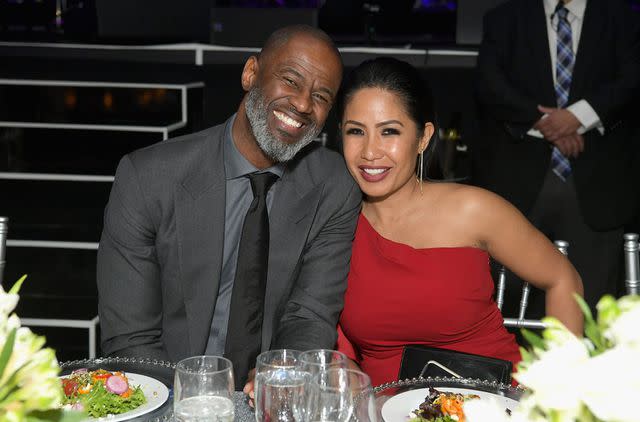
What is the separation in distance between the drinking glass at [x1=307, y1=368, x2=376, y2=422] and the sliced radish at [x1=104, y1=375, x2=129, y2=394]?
1.30ft

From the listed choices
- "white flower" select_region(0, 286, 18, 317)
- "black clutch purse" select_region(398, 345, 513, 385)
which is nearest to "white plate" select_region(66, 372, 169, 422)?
"white flower" select_region(0, 286, 18, 317)

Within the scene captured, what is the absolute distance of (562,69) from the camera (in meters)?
3.52

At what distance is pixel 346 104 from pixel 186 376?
1210 millimetres

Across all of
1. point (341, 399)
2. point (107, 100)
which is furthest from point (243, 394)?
point (107, 100)

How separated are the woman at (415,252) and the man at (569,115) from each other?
1.37 m

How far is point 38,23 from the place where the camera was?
605 cm

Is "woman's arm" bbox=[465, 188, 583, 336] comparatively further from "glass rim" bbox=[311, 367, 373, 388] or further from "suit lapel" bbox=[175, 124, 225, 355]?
"glass rim" bbox=[311, 367, 373, 388]

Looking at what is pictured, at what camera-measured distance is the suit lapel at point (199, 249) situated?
78.3 inches

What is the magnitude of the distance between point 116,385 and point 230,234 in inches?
Result: 30.1

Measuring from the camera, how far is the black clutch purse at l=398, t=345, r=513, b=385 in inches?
70.0

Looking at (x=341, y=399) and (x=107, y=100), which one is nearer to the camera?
(x=341, y=399)

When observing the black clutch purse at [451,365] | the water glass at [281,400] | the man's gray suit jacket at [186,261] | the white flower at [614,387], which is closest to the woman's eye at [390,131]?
the man's gray suit jacket at [186,261]

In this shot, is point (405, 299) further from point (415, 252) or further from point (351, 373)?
point (351, 373)

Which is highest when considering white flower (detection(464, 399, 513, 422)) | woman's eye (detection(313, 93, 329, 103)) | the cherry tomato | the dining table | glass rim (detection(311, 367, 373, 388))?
woman's eye (detection(313, 93, 329, 103))
